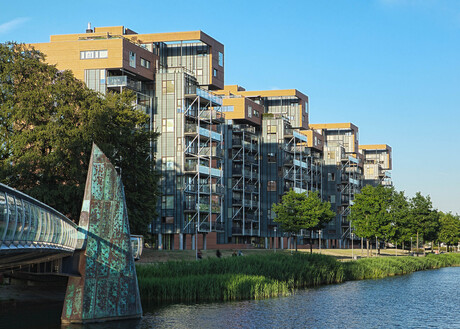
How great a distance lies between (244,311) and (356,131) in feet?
391

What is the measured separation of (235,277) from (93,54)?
38172 mm

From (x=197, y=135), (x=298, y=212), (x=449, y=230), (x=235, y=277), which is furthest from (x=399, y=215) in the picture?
(x=235, y=277)

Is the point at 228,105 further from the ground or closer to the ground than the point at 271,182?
further from the ground

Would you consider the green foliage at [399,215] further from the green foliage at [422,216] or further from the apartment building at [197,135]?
the apartment building at [197,135]

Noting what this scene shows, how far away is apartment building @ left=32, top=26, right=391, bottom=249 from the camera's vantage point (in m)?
70.6

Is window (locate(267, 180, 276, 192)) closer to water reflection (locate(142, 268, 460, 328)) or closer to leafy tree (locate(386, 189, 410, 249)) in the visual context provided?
leafy tree (locate(386, 189, 410, 249))

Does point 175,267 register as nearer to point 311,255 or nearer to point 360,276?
point 311,255

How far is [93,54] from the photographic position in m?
69.8

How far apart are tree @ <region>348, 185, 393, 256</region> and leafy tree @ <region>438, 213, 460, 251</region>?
1331 inches

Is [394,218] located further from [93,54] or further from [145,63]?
[93,54]

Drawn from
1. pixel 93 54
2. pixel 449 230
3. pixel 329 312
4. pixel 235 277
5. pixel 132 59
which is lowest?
pixel 329 312

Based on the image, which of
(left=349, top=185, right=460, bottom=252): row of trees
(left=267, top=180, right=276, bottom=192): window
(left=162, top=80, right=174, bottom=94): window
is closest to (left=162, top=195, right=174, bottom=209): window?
(left=162, top=80, right=174, bottom=94): window

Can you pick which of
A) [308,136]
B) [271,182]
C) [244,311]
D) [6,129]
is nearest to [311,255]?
[244,311]

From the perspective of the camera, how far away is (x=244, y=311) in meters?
33.5
